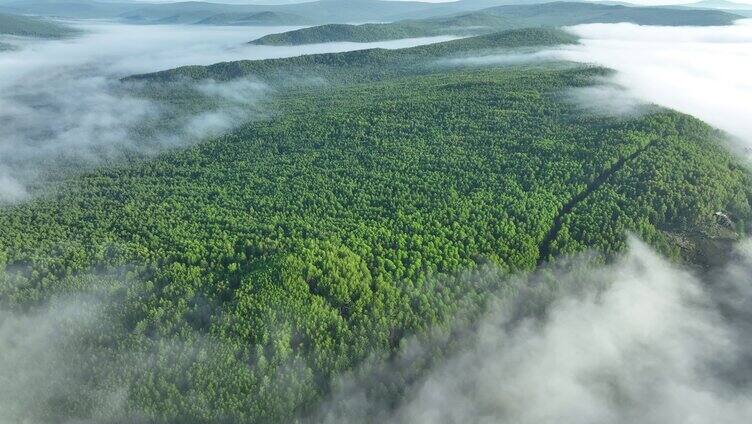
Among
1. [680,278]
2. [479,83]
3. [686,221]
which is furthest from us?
[479,83]

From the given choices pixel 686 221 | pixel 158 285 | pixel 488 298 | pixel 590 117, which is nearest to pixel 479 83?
pixel 590 117

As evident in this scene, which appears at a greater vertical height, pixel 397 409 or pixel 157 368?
pixel 157 368

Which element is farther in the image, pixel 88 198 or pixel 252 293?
pixel 88 198

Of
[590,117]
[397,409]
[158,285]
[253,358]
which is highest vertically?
[590,117]

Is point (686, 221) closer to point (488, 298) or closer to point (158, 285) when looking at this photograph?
point (488, 298)

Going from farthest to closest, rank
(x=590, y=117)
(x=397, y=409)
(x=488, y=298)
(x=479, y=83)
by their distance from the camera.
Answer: (x=479, y=83)
(x=590, y=117)
(x=488, y=298)
(x=397, y=409)

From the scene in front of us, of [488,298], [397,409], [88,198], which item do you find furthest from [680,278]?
[88,198]

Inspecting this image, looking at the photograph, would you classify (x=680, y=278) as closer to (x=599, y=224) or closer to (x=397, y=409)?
(x=599, y=224)
